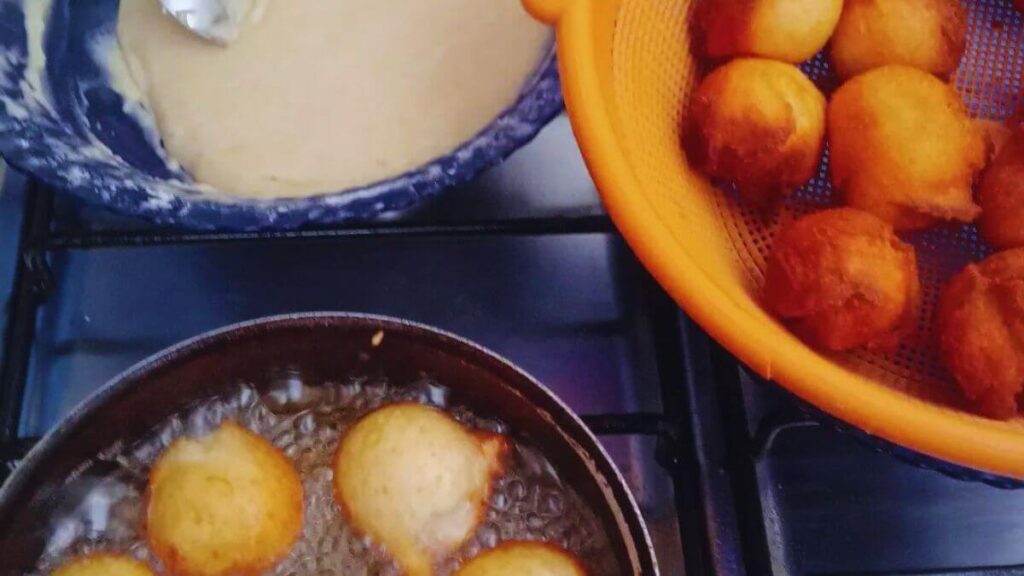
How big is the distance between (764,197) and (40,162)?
16.9 inches

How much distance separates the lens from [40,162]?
0.55 m

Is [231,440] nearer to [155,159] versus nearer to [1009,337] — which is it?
[155,159]

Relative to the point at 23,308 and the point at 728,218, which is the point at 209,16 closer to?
the point at 23,308

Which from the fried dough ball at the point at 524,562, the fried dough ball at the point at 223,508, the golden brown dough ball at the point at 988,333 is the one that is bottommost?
the fried dough ball at the point at 524,562

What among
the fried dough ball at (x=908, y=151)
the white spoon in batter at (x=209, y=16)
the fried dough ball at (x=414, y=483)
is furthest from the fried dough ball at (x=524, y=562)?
the white spoon in batter at (x=209, y=16)

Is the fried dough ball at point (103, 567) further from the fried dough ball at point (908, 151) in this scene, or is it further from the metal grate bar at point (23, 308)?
the fried dough ball at point (908, 151)

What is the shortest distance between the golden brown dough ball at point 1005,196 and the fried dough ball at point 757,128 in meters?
0.10

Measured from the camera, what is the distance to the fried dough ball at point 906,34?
54cm

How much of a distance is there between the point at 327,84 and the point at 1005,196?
1.47ft

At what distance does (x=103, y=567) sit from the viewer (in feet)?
1.51

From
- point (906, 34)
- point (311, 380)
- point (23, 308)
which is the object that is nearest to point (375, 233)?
point (311, 380)

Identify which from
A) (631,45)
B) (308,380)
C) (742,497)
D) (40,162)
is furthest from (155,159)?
(742,497)

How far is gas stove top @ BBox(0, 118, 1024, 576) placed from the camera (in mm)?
568

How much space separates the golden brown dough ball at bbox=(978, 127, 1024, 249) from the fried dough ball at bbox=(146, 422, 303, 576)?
415 millimetres
